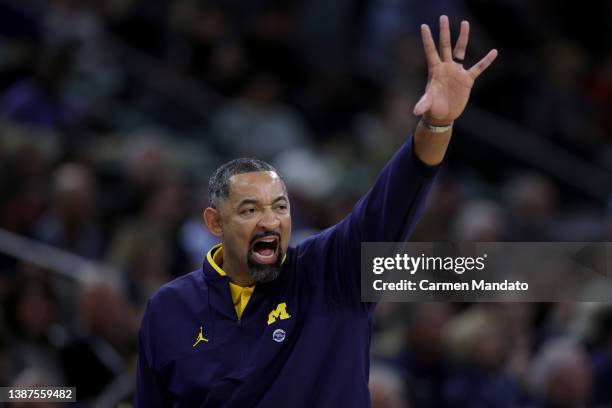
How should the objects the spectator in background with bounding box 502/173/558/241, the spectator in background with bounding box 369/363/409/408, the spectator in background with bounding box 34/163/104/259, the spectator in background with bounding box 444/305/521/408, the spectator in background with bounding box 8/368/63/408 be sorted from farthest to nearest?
the spectator in background with bounding box 502/173/558/241 < the spectator in background with bounding box 34/163/104/259 < the spectator in background with bounding box 444/305/521/408 < the spectator in background with bounding box 369/363/409/408 < the spectator in background with bounding box 8/368/63/408

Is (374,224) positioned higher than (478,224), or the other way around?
(478,224)

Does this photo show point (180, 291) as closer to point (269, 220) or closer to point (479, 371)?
point (269, 220)

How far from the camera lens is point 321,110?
32.5 feet

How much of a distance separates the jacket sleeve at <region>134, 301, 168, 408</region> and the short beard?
39cm

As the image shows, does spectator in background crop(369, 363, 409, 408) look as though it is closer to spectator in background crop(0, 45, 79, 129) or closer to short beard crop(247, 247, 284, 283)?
short beard crop(247, 247, 284, 283)

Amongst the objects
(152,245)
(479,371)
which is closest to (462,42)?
(479,371)

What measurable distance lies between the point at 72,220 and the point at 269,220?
386 centimetres

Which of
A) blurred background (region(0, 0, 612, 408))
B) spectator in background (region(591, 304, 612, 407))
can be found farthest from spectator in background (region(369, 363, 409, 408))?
spectator in background (region(591, 304, 612, 407))

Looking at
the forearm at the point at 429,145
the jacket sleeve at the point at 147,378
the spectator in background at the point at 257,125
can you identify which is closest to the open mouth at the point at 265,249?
the jacket sleeve at the point at 147,378

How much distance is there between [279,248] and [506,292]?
383 centimetres

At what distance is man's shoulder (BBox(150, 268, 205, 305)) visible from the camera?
3.70 meters

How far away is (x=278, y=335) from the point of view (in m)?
3.51

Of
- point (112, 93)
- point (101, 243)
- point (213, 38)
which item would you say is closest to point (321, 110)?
point (213, 38)

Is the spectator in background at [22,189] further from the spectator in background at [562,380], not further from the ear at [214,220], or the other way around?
the ear at [214,220]
